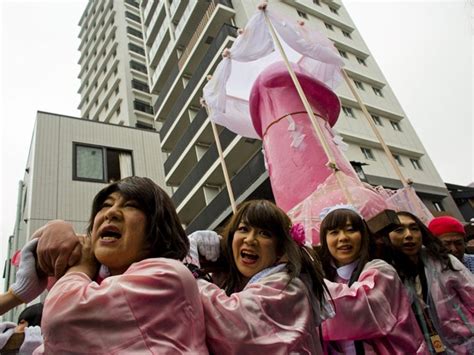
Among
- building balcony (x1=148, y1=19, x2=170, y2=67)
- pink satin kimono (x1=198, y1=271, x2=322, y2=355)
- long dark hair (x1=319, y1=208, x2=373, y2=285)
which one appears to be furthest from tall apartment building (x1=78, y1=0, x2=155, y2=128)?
pink satin kimono (x1=198, y1=271, x2=322, y2=355)

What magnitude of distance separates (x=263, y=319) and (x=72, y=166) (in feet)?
25.0

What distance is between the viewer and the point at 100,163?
8391 millimetres

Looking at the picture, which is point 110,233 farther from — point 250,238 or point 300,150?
point 300,150

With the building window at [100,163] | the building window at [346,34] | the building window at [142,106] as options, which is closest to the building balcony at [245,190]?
the building window at [100,163]

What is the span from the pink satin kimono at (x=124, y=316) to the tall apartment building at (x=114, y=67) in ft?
75.2

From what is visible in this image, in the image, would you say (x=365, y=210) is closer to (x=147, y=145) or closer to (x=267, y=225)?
(x=267, y=225)

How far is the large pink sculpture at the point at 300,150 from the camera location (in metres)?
3.50

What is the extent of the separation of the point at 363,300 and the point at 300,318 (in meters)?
0.50

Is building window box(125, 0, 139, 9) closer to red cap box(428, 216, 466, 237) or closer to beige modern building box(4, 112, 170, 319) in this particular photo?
beige modern building box(4, 112, 170, 319)

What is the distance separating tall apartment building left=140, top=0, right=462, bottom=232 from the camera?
1540 centimetres

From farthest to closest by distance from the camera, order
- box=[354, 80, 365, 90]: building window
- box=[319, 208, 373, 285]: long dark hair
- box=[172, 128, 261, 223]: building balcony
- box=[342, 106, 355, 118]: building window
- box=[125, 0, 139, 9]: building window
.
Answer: box=[125, 0, 139, 9]: building window
box=[354, 80, 365, 90]: building window
box=[342, 106, 355, 118]: building window
box=[172, 128, 261, 223]: building balcony
box=[319, 208, 373, 285]: long dark hair

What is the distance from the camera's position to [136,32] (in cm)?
2947

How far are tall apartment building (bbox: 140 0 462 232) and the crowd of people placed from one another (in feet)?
33.6

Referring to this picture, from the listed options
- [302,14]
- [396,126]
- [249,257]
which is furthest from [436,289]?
[302,14]
